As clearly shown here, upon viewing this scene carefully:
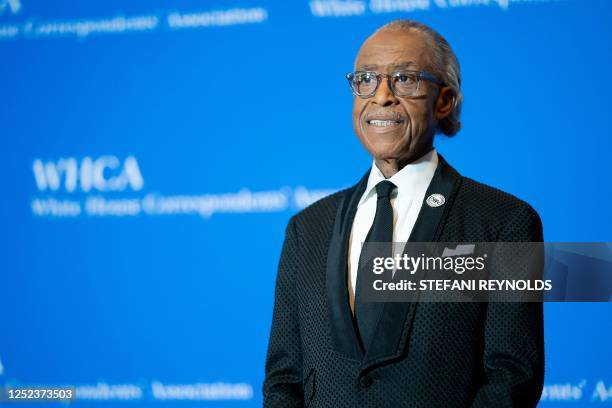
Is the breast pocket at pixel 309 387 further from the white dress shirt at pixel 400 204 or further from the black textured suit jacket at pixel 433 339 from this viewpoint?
the white dress shirt at pixel 400 204

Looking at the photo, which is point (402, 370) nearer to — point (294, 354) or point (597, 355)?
point (294, 354)

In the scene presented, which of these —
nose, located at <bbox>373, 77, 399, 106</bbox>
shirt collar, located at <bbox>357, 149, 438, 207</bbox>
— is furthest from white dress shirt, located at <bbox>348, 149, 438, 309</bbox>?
nose, located at <bbox>373, 77, 399, 106</bbox>

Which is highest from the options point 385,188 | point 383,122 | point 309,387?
point 383,122

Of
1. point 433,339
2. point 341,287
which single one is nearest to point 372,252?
point 341,287

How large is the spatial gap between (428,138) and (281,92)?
4.53 ft

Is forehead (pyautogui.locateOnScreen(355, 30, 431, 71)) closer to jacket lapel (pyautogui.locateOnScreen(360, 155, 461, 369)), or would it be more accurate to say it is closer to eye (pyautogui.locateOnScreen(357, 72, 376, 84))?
eye (pyautogui.locateOnScreen(357, 72, 376, 84))

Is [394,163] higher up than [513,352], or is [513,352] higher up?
[394,163]

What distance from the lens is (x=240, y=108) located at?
3.01 m

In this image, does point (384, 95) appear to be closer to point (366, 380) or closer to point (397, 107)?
point (397, 107)

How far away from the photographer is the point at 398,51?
162 cm

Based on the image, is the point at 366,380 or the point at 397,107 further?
the point at 397,107

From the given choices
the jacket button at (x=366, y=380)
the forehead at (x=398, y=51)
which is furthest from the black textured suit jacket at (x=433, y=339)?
the forehead at (x=398, y=51)

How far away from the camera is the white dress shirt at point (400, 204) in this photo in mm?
1583

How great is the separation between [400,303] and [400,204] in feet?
0.70
